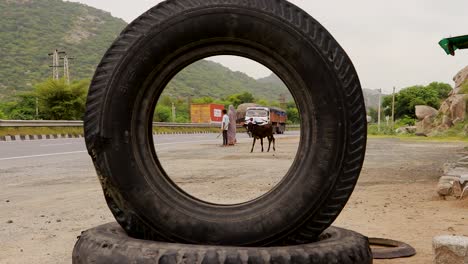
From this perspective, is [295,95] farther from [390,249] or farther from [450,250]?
[390,249]

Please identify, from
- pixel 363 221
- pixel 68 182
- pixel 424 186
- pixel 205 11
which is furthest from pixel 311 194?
pixel 68 182

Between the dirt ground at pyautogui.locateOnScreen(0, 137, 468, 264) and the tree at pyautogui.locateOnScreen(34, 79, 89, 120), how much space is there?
2940 centimetres

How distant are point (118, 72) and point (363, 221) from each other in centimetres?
318

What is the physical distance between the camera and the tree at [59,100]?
1505 inches

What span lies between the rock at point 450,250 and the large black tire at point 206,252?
748 mm

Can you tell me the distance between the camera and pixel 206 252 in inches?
84.4

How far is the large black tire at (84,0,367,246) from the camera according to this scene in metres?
2.35

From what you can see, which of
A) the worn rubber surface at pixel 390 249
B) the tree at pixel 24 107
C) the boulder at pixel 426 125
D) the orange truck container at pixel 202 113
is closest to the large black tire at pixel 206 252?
the worn rubber surface at pixel 390 249

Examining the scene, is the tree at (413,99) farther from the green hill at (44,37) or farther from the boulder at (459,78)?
the green hill at (44,37)

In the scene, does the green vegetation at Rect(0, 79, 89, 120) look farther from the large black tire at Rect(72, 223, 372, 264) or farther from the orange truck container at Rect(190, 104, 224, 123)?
the large black tire at Rect(72, 223, 372, 264)

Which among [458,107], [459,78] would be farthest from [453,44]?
[459,78]

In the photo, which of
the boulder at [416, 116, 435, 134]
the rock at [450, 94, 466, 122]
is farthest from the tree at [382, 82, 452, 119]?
the rock at [450, 94, 466, 122]

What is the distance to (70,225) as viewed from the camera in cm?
460

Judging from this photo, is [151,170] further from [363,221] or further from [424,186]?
[424,186]
